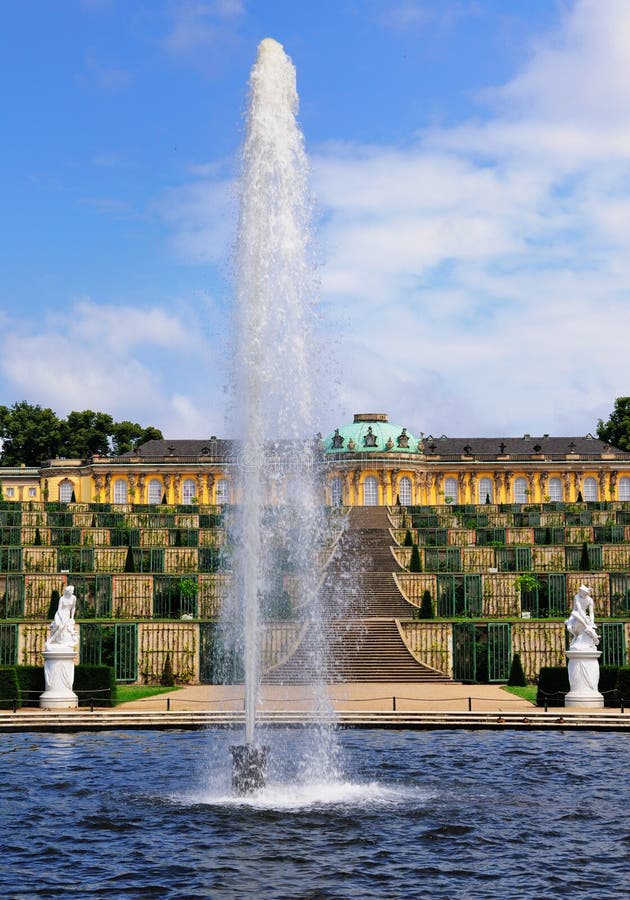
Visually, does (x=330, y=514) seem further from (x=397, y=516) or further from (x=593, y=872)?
(x=593, y=872)

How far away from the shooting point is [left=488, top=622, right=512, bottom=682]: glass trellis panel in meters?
37.8

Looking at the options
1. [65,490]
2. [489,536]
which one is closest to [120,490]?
[65,490]

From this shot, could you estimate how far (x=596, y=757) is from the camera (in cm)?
2319

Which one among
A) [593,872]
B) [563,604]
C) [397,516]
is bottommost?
[593,872]

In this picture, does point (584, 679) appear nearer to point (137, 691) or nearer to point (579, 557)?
point (137, 691)

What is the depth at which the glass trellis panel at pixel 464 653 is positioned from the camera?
3794 cm

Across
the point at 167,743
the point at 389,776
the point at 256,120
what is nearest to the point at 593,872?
the point at 389,776

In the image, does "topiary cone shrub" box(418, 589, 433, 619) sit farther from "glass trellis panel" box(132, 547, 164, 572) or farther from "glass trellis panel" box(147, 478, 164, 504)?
"glass trellis panel" box(147, 478, 164, 504)

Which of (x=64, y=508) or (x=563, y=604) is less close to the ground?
(x=64, y=508)

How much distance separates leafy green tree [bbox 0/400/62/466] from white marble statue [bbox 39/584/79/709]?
86.9 metres

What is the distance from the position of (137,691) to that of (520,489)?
71.9 metres

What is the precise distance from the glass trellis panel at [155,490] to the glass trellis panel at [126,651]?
218 feet

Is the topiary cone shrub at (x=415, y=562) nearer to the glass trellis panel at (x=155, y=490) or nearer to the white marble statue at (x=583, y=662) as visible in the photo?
the white marble statue at (x=583, y=662)

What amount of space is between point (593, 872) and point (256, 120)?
13.2 metres
